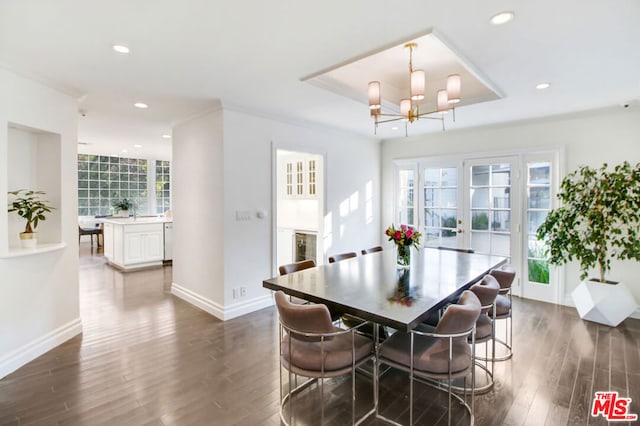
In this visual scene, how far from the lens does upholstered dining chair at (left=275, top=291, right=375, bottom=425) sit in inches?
73.4

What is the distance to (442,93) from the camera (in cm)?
284

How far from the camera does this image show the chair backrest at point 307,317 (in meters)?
1.85

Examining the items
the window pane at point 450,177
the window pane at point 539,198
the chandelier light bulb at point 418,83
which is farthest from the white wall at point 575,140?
the chandelier light bulb at point 418,83

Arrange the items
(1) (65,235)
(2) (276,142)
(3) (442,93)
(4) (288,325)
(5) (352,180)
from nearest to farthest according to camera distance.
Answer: (4) (288,325), (3) (442,93), (1) (65,235), (2) (276,142), (5) (352,180)

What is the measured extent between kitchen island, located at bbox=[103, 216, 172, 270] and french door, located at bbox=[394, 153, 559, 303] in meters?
5.02

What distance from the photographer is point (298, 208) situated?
21.3 ft

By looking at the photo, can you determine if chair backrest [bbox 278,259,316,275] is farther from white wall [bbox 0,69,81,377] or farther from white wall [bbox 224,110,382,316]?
white wall [bbox 0,69,81,377]

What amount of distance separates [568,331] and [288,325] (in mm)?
3325

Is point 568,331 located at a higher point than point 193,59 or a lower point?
lower

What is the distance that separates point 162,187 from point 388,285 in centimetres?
934

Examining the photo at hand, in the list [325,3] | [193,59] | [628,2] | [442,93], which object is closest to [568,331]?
[442,93]

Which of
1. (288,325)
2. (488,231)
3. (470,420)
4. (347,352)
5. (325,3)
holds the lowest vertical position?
(470,420)

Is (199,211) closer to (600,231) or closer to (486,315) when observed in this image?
(486,315)

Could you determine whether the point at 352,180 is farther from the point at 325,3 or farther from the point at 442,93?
the point at 325,3
